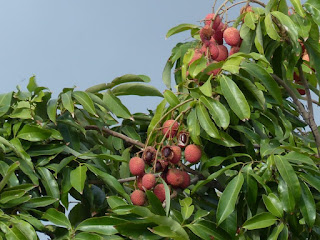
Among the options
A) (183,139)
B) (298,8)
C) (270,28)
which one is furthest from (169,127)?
(298,8)

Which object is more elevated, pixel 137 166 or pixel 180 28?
pixel 180 28

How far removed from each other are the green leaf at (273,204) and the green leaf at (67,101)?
0.56 m

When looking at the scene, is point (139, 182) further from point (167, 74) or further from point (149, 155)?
point (167, 74)

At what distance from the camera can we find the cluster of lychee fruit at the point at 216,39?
1.74m

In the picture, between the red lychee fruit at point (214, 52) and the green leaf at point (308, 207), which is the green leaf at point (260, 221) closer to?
the green leaf at point (308, 207)

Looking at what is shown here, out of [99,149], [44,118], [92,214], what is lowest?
[92,214]

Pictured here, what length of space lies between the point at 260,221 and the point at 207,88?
0.34 metres

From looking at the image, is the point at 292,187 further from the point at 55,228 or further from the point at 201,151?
the point at 55,228

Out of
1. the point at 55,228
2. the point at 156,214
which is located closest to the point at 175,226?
the point at 156,214

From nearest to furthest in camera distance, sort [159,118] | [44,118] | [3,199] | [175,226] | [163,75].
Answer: [175,226]
[3,199]
[159,118]
[44,118]
[163,75]

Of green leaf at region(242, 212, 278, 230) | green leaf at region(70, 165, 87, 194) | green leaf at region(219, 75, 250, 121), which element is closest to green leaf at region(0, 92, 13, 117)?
green leaf at region(70, 165, 87, 194)

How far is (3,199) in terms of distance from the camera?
163 centimetres

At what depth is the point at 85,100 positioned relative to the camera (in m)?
1.81

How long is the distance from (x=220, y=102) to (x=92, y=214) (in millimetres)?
488
